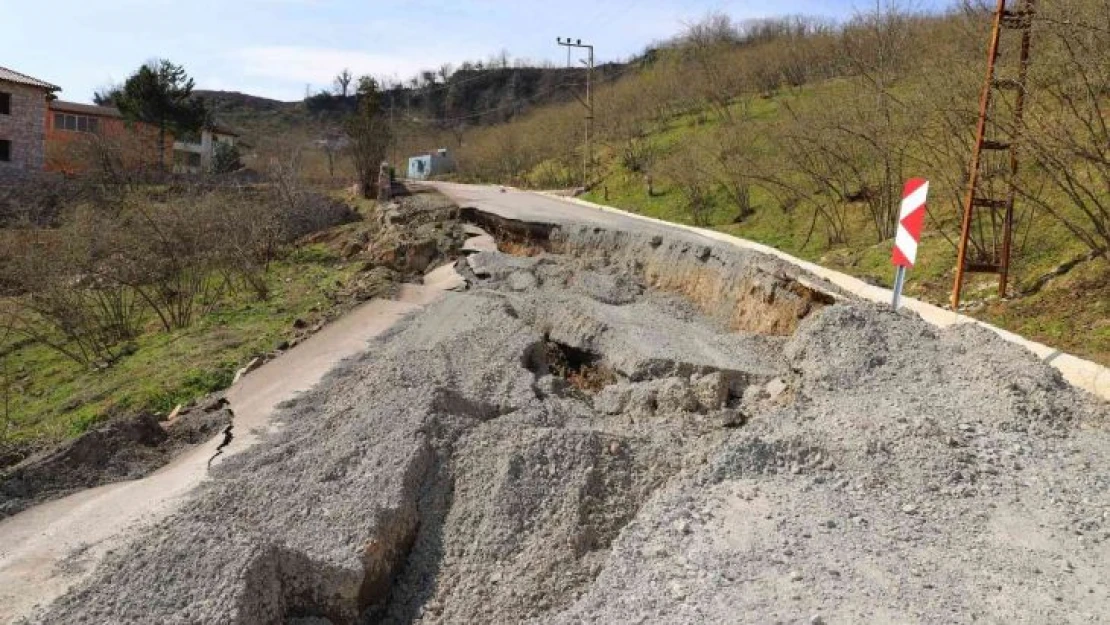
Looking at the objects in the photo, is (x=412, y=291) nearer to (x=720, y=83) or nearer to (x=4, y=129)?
(x=4, y=129)

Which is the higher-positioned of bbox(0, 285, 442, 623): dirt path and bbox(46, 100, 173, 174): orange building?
bbox(46, 100, 173, 174): orange building

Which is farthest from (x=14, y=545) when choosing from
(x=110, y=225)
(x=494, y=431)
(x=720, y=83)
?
(x=720, y=83)

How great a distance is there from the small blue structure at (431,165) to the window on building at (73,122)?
17371 millimetres

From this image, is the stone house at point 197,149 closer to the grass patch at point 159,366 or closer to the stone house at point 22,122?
the stone house at point 22,122

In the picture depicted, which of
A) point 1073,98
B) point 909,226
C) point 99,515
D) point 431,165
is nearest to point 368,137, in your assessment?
point 1073,98

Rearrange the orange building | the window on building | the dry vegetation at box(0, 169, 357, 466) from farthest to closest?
the window on building → the orange building → the dry vegetation at box(0, 169, 357, 466)

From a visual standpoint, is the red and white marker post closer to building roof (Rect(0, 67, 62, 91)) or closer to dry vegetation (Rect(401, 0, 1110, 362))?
dry vegetation (Rect(401, 0, 1110, 362))

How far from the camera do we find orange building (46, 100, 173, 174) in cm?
3186

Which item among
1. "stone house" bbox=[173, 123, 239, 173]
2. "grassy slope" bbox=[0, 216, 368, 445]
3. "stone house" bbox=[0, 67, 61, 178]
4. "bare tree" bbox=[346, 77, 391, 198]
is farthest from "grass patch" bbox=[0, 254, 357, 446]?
"stone house" bbox=[173, 123, 239, 173]

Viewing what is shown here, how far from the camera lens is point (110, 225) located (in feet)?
54.1

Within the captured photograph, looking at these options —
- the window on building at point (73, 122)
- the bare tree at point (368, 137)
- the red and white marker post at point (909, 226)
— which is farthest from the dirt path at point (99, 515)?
the window on building at point (73, 122)

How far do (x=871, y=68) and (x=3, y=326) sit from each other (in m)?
18.3

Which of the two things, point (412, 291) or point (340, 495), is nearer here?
point (340, 495)

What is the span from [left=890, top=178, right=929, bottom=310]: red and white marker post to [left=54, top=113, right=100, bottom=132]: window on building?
43938mm
